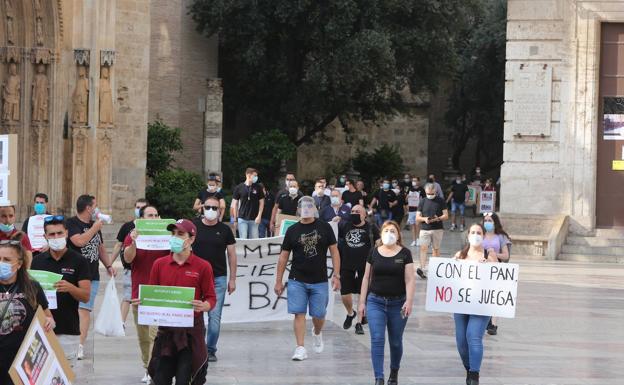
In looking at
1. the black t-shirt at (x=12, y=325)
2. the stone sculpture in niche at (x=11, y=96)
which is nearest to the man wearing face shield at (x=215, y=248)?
the black t-shirt at (x=12, y=325)

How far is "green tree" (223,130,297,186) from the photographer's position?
1751 inches

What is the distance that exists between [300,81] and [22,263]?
3788 centimetres

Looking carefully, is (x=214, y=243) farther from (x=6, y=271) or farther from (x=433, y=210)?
(x=433, y=210)

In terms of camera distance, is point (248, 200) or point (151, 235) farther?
point (248, 200)

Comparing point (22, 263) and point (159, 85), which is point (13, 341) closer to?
point (22, 263)

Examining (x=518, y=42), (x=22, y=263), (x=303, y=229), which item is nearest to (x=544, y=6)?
(x=518, y=42)

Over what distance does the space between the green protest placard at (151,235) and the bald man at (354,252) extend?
13.4 ft

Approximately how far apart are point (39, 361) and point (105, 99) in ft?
69.7

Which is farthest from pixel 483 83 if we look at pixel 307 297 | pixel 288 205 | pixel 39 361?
pixel 39 361

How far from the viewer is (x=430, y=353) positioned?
15.1 meters

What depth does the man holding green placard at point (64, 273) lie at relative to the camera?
11.2 meters

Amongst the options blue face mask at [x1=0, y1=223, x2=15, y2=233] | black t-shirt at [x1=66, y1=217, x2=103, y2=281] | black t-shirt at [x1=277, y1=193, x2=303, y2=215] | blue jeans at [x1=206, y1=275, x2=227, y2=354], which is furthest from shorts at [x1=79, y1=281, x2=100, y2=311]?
black t-shirt at [x1=277, y1=193, x2=303, y2=215]

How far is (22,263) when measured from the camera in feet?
29.5

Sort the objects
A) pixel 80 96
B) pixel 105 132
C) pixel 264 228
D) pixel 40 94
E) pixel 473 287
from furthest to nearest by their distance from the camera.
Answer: pixel 105 132 → pixel 80 96 → pixel 40 94 → pixel 264 228 → pixel 473 287
